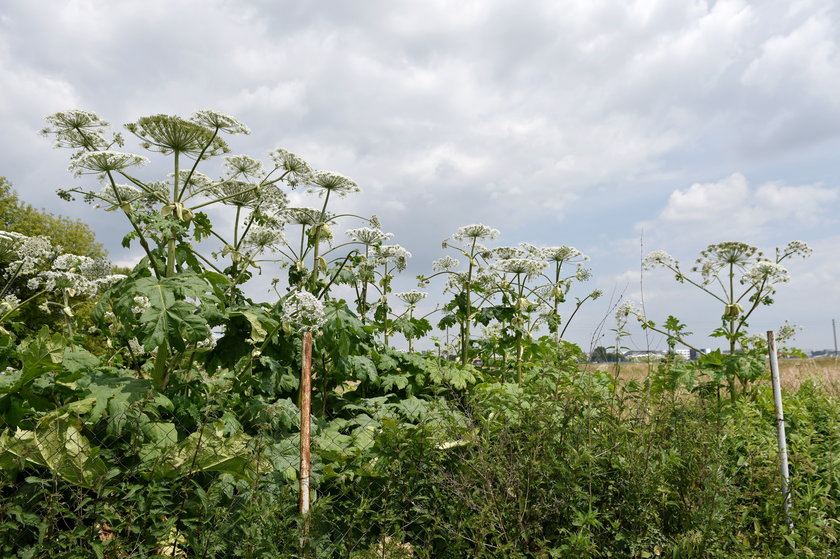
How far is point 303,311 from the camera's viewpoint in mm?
4359

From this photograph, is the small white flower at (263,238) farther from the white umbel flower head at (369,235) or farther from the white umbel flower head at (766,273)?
the white umbel flower head at (766,273)

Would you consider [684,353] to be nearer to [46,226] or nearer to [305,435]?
[305,435]

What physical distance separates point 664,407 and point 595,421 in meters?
0.68

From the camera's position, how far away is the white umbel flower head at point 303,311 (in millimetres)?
4305

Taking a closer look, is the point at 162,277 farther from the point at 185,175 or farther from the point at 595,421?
the point at 595,421

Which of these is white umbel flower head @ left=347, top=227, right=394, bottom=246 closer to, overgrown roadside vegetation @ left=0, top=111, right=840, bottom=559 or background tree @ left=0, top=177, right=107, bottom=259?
overgrown roadside vegetation @ left=0, top=111, right=840, bottom=559

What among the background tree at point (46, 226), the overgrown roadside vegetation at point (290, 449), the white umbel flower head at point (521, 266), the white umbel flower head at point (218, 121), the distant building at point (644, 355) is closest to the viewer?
the overgrown roadside vegetation at point (290, 449)

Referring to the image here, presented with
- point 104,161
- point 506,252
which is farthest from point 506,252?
point 104,161

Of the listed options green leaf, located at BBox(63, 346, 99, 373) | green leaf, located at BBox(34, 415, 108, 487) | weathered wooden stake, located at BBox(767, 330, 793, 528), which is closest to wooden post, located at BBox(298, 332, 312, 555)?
green leaf, located at BBox(34, 415, 108, 487)

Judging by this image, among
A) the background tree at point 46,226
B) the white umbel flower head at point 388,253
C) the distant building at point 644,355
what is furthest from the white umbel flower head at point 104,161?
the background tree at point 46,226

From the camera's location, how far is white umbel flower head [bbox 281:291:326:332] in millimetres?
4305

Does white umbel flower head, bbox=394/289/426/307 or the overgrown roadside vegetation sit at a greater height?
white umbel flower head, bbox=394/289/426/307

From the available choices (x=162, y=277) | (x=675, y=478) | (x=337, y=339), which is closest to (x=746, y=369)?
(x=675, y=478)

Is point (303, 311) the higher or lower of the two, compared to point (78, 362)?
higher
